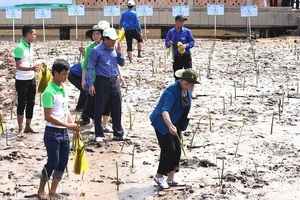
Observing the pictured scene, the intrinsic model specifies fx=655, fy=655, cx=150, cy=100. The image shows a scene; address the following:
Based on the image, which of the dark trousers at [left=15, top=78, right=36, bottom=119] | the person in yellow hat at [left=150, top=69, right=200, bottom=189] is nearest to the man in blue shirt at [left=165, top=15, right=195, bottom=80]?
the dark trousers at [left=15, top=78, right=36, bottom=119]

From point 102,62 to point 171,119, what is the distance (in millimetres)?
2190

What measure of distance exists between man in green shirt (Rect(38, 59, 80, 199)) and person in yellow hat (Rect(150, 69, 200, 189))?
3.03ft

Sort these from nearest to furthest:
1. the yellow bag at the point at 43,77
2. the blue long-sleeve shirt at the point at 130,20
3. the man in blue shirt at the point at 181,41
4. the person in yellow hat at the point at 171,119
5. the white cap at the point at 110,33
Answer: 1. the person in yellow hat at the point at 171,119
2. the yellow bag at the point at 43,77
3. the white cap at the point at 110,33
4. the man in blue shirt at the point at 181,41
5. the blue long-sleeve shirt at the point at 130,20

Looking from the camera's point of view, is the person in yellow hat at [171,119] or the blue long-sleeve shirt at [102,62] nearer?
A: the person in yellow hat at [171,119]

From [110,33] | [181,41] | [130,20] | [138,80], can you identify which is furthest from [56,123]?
[130,20]

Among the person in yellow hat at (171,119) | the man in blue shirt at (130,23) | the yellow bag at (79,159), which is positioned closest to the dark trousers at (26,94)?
the yellow bag at (79,159)

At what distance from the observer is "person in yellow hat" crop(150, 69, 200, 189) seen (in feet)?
22.2

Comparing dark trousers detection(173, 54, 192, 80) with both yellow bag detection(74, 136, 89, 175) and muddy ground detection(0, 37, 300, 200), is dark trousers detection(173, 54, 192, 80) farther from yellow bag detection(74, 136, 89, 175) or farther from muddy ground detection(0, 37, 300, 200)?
yellow bag detection(74, 136, 89, 175)

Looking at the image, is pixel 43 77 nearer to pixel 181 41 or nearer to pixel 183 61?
pixel 181 41

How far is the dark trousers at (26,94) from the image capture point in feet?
30.1

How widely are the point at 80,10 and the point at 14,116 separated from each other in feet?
45.9

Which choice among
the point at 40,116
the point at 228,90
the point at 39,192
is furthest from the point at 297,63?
the point at 39,192

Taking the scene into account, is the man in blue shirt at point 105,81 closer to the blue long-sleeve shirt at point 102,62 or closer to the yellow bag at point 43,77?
the blue long-sleeve shirt at point 102,62

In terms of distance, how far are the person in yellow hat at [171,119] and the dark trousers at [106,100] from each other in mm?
1970
